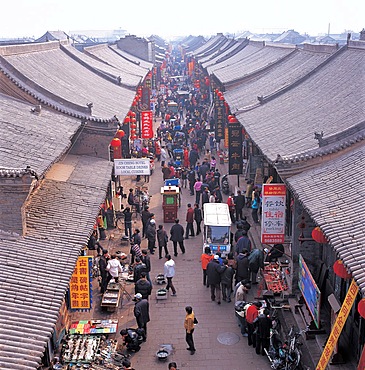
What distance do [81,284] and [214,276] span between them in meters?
4.39

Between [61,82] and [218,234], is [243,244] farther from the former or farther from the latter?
[61,82]

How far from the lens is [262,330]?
13.5 metres

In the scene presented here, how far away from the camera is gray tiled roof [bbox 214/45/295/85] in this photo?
3772 centimetres

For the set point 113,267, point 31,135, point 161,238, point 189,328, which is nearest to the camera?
point 189,328

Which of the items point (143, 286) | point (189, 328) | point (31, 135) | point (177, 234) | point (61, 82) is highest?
point (61, 82)

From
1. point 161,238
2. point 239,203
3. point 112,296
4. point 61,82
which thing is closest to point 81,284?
point 112,296

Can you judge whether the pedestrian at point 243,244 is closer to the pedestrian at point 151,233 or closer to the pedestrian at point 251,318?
the pedestrian at point 151,233

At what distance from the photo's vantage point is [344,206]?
11859 millimetres

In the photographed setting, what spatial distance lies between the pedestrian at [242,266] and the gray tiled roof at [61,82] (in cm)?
814

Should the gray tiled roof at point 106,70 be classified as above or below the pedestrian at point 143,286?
above

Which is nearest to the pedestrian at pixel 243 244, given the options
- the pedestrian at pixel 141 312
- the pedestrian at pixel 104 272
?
the pedestrian at pixel 104 272

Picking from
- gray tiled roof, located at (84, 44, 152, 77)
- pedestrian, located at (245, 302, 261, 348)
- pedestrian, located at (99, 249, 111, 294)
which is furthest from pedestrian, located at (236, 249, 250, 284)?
gray tiled roof, located at (84, 44, 152, 77)

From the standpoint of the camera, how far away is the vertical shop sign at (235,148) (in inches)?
964

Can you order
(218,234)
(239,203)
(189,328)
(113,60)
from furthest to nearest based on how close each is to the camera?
1. (113,60)
2. (239,203)
3. (218,234)
4. (189,328)
